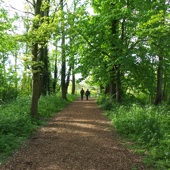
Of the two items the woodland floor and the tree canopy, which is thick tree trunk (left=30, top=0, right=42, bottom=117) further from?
the woodland floor

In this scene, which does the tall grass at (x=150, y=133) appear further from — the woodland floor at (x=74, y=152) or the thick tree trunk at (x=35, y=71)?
the thick tree trunk at (x=35, y=71)

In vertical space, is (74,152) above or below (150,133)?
below

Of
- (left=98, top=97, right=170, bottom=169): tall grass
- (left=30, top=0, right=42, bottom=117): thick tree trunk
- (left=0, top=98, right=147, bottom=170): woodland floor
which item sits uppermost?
(left=30, top=0, right=42, bottom=117): thick tree trunk

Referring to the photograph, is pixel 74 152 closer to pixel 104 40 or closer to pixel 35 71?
pixel 35 71

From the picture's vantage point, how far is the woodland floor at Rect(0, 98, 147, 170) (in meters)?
5.83

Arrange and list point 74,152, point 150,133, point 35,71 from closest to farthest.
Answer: point 74,152 < point 150,133 < point 35,71

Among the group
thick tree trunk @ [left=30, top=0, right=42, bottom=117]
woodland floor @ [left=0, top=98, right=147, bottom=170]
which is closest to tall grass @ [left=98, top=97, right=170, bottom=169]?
woodland floor @ [left=0, top=98, right=147, bottom=170]

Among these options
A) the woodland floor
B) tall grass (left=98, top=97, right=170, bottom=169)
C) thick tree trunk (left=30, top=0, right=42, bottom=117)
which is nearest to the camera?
the woodland floor

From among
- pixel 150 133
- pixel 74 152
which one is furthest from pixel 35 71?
pixel 150 133

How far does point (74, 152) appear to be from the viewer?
6902mm

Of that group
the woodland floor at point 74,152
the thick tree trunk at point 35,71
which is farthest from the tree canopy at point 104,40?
the woodland floor at point 74,152

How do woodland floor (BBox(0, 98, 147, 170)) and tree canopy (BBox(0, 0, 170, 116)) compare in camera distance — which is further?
tree canopy (BBox(0, 0, 170, 116))

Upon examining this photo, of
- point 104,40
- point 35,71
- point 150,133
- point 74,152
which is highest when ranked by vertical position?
point 104,40

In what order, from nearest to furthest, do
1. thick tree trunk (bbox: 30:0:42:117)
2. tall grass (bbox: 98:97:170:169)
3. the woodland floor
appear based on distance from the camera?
the woodland floor, tall grass (bbox: 98:97:170:169), thick tree trunk (bbox: 30:0:42:117)
